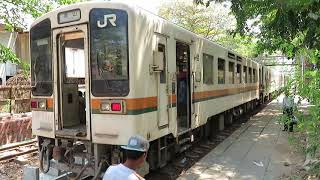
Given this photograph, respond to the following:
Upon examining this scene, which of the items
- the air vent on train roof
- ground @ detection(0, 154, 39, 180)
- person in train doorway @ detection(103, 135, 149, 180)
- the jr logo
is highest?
the jr logo

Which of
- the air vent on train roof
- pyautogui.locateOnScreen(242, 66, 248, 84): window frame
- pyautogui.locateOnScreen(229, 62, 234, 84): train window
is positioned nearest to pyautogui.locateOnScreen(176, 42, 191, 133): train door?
the air vent on train roof

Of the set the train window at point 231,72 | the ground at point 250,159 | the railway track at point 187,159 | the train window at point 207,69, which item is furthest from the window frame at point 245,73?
the train window at point 207,69

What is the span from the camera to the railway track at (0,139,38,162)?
9377 mm

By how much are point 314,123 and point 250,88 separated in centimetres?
1313

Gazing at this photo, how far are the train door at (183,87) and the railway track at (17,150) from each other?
3.70 metres

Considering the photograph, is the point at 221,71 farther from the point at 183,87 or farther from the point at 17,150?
the point at 17,150

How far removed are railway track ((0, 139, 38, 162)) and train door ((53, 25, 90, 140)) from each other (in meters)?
2.51

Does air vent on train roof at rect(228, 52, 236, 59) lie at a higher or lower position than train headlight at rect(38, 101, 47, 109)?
higher

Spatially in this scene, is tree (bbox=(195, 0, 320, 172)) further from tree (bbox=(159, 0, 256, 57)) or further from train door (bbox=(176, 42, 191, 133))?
tree (bbox=(159, 0, 256, 57))

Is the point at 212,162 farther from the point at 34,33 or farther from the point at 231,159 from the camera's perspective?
the point at 34,33

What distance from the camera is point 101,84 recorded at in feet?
21.6

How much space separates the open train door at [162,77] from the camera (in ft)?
23.3

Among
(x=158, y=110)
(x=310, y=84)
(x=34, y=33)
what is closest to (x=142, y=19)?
(x=158, y=110)

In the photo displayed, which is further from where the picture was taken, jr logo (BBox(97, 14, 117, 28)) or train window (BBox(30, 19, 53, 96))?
train window (BBox(30, 19, 53, 96))
